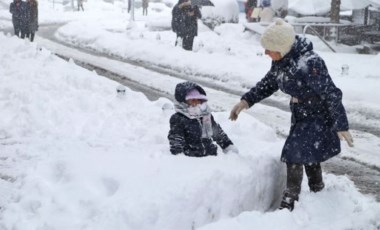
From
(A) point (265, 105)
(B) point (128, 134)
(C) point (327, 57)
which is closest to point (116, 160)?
(B) point (128, 134)

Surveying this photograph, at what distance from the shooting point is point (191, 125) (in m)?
4.45

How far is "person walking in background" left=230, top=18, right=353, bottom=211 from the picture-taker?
153 inches

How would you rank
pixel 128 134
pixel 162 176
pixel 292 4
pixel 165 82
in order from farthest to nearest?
pixel 292 4 < pixel 165 82 < pixel 128 134 < pixel 162 176

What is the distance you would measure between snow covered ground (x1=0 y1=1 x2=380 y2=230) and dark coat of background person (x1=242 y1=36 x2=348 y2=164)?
1.41 feet

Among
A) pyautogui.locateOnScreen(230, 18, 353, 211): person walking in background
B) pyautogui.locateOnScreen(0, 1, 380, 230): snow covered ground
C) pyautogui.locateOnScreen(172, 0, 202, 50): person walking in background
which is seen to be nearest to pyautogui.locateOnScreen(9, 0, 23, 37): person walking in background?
pyautogui.locateOnScreen(0, 1, 380, 230): snow covered ground

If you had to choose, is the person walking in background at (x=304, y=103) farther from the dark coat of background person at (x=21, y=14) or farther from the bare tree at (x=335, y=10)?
the bare tree at (x=335, y=10)

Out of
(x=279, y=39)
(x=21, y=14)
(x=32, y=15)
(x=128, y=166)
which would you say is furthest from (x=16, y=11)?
(x=279, y=39)

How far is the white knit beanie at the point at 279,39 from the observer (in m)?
3.94

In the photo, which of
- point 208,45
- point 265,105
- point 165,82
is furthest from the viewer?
point 208,45

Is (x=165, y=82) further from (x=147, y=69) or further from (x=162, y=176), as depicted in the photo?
(x=162, y=176)

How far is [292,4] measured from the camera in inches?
864

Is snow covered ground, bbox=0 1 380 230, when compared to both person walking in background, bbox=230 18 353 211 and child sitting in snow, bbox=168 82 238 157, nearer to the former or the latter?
child sitting in snow, bbox=168 82 238 157

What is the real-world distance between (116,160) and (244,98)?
130 centimetres

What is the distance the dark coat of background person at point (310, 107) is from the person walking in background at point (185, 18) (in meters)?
10.8
